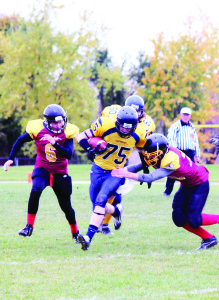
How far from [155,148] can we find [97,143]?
0.69 m

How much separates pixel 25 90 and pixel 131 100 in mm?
18463

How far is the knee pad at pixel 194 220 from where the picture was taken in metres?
5.18

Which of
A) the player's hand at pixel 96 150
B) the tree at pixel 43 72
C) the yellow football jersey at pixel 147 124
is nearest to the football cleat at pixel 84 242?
the player's hand at pixel 96 150

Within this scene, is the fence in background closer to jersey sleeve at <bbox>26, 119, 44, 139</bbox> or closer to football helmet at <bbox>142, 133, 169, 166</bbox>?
jersey sleeve at <bbox>26, 119, 44, 139</bbox>

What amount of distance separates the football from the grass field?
1.17 m

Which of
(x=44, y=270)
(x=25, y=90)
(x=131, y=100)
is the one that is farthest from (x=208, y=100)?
(x=44, y=270)

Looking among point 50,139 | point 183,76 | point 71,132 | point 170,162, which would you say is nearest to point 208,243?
point 170,162

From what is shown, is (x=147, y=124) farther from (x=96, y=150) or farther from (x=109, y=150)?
(x=96, y=150)

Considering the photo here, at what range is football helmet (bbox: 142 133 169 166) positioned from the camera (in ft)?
16.4

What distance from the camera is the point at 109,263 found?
449cm

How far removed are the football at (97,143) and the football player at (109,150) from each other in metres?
0.05

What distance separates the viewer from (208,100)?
26.8m

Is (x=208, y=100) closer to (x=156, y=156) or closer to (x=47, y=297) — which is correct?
(x=156, y=156)

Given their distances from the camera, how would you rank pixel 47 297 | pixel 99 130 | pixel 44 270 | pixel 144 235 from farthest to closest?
pixel 144 235
pixel 99 130
pixel 44 270
pixel 47 297
